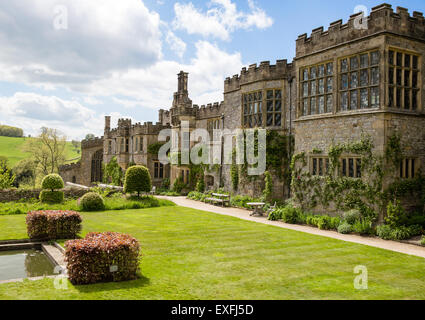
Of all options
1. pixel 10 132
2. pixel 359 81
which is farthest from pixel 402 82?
pixel 10 132

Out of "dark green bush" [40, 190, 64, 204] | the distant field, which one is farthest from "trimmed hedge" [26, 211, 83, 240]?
the distant field

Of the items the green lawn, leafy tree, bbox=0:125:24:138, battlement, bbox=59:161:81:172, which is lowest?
the green lawn

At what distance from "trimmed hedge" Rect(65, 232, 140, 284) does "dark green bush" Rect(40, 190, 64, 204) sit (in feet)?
50.4

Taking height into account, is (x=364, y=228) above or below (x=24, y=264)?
above

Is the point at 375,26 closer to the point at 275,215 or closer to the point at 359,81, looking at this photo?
the point at 359,81

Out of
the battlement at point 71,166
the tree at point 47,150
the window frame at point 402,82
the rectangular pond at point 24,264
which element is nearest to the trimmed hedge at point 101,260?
the rectangular pond at point 24,264

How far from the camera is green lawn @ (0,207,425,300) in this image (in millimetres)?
6922

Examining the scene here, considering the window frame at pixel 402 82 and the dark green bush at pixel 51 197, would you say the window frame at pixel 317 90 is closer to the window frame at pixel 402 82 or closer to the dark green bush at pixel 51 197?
the window frame at pixel 402 82

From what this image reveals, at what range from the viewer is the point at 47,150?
52.8 meters

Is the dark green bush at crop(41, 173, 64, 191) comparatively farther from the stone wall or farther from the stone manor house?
the stone manor house

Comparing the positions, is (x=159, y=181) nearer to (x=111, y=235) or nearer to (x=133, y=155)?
(x=133, y=155)

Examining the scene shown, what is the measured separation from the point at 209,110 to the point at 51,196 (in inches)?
525

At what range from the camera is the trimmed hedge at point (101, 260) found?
729 centimetres

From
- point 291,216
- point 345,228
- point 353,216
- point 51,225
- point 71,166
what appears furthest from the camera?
point 71,166
